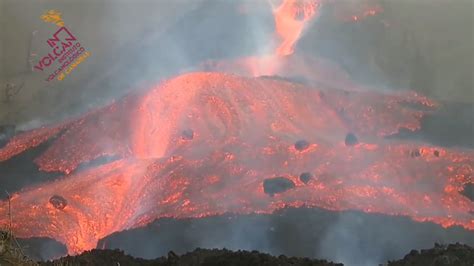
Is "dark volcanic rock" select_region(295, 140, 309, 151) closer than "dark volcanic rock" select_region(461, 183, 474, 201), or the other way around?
"dark volcanic rock" select_region(461, 183, 474, 201)

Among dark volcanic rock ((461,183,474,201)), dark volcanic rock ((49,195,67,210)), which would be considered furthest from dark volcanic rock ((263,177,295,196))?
dark volcanic rock ((49,195,67,210))

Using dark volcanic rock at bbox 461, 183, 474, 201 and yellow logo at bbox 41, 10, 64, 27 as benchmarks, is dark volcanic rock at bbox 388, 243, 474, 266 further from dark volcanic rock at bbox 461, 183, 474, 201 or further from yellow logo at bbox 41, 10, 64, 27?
yellow logo at bbox 41, 10, 64, 27

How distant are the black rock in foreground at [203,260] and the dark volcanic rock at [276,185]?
2.65 metres

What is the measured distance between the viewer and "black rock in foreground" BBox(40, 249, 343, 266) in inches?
180

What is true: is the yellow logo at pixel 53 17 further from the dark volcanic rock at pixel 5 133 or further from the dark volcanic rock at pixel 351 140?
the dark volcanic rock at pixel 351 140

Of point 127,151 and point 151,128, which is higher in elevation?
point 151,128

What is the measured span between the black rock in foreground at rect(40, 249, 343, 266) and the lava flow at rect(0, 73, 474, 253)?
1852mm

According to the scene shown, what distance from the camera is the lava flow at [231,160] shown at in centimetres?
730

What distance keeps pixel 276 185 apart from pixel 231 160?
848mm

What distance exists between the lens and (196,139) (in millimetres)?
8500

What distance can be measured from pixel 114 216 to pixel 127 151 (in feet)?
4.63

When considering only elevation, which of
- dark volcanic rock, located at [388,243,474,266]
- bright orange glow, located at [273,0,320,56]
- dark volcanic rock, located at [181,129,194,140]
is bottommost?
dark volcanic rock, located at [388,243,474,266]

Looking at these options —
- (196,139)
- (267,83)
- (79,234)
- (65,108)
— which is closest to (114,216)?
(79,234)

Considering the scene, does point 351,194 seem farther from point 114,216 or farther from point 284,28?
point 284,28
